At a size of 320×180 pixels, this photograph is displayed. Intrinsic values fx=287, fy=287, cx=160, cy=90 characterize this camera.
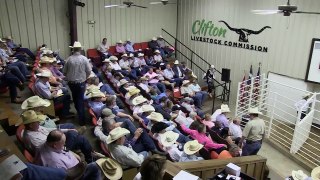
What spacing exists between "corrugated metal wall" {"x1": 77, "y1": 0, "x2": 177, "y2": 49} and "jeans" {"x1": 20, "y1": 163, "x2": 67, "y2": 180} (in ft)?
28.7

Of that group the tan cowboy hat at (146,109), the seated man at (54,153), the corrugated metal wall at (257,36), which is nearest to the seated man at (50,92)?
the tan cowboy hat at (146,109)

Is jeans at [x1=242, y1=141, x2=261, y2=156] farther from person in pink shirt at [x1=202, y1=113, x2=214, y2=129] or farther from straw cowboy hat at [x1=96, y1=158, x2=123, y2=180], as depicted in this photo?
straw cowboy hat at [x1=96, y1=158, x2=123, y2=180]

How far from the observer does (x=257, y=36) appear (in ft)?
34.2

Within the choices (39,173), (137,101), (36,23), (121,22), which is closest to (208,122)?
(137,101)

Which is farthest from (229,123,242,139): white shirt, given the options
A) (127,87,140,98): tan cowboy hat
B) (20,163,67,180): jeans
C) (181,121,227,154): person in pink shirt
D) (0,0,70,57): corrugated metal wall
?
(0,0,70,57): corrugated metal wall

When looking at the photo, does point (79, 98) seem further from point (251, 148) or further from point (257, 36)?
point (257, 36)

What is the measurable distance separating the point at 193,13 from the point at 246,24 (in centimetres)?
275

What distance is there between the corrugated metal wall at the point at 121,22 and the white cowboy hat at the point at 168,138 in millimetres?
7246

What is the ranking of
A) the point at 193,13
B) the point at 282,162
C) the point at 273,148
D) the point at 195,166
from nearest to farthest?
the point at 195,166 → the point at 282,162 → the point at 273,148 → the point at 193,13

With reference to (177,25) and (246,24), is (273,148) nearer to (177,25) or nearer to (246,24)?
(246,24)

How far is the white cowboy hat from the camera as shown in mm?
4876

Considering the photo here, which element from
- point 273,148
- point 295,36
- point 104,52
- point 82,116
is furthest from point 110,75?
point 295,36

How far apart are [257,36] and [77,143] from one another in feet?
26.9

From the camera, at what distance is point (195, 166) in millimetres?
3076
